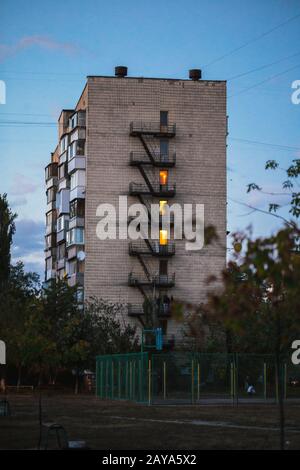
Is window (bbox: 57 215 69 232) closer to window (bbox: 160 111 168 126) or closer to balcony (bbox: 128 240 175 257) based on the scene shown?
balcony (bbox: 128 240 175 257)

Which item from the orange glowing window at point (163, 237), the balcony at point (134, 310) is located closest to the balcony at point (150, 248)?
the orange glowing window at point (163, 237)

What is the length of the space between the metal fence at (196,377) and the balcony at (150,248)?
99.3 ft

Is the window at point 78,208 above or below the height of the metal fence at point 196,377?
above

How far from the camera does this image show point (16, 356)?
7194 cm

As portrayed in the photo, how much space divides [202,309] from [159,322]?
7382cm

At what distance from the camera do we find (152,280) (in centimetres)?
8844

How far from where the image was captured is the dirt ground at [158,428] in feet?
80.4

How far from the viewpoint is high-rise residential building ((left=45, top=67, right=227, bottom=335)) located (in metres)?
88.6

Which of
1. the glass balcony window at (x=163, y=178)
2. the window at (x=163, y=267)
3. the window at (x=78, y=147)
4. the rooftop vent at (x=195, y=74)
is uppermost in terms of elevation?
the rooftop vent at (x=195, y=74)

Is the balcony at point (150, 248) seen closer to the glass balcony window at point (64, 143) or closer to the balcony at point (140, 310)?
the balcony at point (140, 310)

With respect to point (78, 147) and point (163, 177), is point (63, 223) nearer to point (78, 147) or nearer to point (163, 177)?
point (78, 147)
